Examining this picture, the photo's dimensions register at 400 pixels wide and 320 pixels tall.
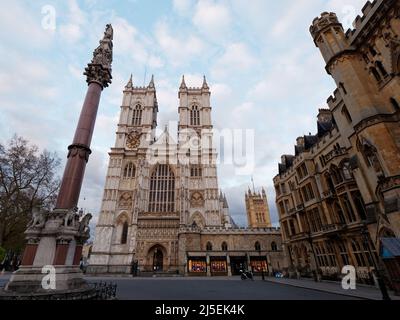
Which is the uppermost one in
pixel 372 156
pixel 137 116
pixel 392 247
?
pixel 137 116

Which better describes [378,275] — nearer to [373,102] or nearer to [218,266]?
[373,102]

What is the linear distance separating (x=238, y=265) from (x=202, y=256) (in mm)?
6533

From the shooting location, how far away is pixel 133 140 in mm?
50500

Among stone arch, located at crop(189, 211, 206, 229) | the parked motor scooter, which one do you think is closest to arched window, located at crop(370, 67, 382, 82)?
the parked motor scooter

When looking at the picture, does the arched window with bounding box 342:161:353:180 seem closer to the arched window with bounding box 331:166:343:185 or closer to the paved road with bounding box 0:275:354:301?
the arched window with bounding box 331:166:343:185

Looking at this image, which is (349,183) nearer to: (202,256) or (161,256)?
(202,256)

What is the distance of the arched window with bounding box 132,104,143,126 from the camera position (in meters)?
53.9

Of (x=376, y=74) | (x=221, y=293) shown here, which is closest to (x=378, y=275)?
(x=221, y=293)

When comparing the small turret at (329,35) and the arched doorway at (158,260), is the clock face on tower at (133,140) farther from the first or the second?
the small turret at (329,35)

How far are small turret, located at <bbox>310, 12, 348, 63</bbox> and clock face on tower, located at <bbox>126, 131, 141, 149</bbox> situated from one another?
136ft

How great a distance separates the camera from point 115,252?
125ft

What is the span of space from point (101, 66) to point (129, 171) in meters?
34.5

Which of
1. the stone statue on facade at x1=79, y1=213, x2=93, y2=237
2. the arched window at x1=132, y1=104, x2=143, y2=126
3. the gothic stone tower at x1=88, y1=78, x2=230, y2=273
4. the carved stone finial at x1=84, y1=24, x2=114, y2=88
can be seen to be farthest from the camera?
the arched window at x1=132, y1=104, x2=143, y2=126
